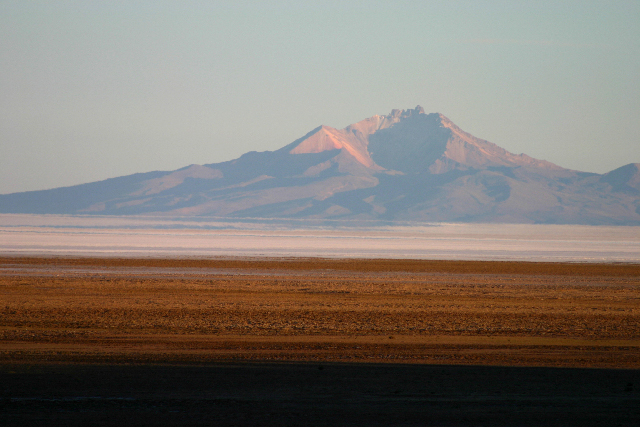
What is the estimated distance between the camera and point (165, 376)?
12281mm

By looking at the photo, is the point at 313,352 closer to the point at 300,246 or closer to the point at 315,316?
the point at 315,316

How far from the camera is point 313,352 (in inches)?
589

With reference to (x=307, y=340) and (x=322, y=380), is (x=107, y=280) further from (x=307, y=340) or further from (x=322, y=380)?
(x=322, y=380)

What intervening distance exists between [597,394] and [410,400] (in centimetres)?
295

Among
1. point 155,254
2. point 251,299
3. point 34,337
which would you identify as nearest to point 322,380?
point 34,337

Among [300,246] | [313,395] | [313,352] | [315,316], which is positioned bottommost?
[313,395]

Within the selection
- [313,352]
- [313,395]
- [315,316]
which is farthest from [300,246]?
[313,395]

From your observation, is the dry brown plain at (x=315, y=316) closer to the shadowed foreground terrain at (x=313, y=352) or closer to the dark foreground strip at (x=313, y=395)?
the shadowed foreground terrain at (x=313, y=352)

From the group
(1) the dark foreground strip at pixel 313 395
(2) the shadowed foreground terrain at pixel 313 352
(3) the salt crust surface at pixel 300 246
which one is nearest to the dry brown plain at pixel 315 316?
(2) the shadowed foreground terrain at pixel 313 352

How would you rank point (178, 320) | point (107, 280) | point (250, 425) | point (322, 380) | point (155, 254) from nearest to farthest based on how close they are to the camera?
1. point (250, 425)
2. point (322, 380)
3. point (178, 320)
4. point (107, 280)
5. point (155, 254)

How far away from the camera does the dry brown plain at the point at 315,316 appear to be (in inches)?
589

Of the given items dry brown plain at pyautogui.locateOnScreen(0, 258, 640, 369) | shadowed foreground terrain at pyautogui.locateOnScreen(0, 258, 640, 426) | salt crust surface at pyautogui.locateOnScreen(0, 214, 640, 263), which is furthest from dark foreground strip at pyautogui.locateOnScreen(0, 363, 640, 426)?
salt crust surface at pyautogui.locateOnScreen(0, 214, 640, 263)

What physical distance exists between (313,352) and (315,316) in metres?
5.47

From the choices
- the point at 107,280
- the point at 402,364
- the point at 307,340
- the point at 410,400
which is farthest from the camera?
the point at 107,280
